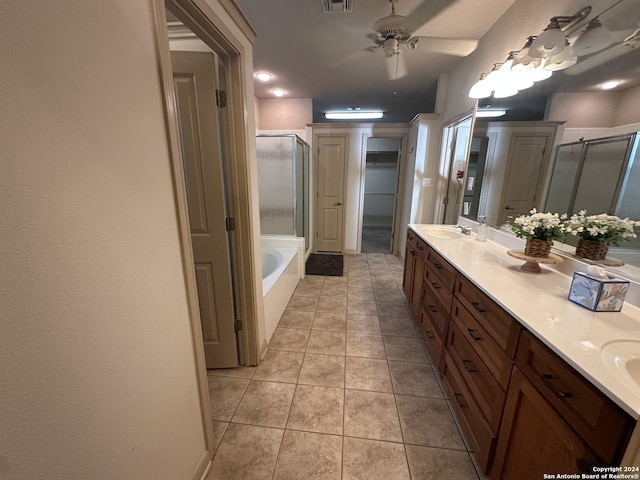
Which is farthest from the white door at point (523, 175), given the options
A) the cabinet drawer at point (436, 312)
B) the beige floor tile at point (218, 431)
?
the beige floor tile at point (218, 431)

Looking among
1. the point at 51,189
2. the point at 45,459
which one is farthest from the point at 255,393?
the point at 51,189

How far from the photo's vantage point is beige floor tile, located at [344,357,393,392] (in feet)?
5.66

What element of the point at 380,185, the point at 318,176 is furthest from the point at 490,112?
the point at 380,185

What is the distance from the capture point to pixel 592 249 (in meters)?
1.27

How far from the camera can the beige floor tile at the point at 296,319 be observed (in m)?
2.42

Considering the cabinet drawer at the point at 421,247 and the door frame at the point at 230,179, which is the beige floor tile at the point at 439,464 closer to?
the door frame at the point at 230,179

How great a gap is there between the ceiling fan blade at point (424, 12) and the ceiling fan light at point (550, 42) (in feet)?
2.33

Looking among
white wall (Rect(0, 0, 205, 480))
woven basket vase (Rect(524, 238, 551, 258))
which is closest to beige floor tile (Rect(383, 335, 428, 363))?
woven basket vase (Rect(524, 238, 551, 258))

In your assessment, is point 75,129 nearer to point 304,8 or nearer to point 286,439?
point 286,439

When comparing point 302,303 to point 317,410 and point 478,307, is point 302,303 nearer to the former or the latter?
point 317,410

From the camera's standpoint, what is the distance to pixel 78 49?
0.58 meters

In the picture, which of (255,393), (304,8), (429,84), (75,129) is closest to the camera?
(75,129)

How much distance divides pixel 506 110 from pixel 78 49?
255 centimetres

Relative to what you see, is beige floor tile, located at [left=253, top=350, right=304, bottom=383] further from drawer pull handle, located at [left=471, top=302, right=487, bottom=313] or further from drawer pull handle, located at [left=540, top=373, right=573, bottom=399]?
drawer pull handle, located at [left=540, top=373, right=573, bottom=399]
